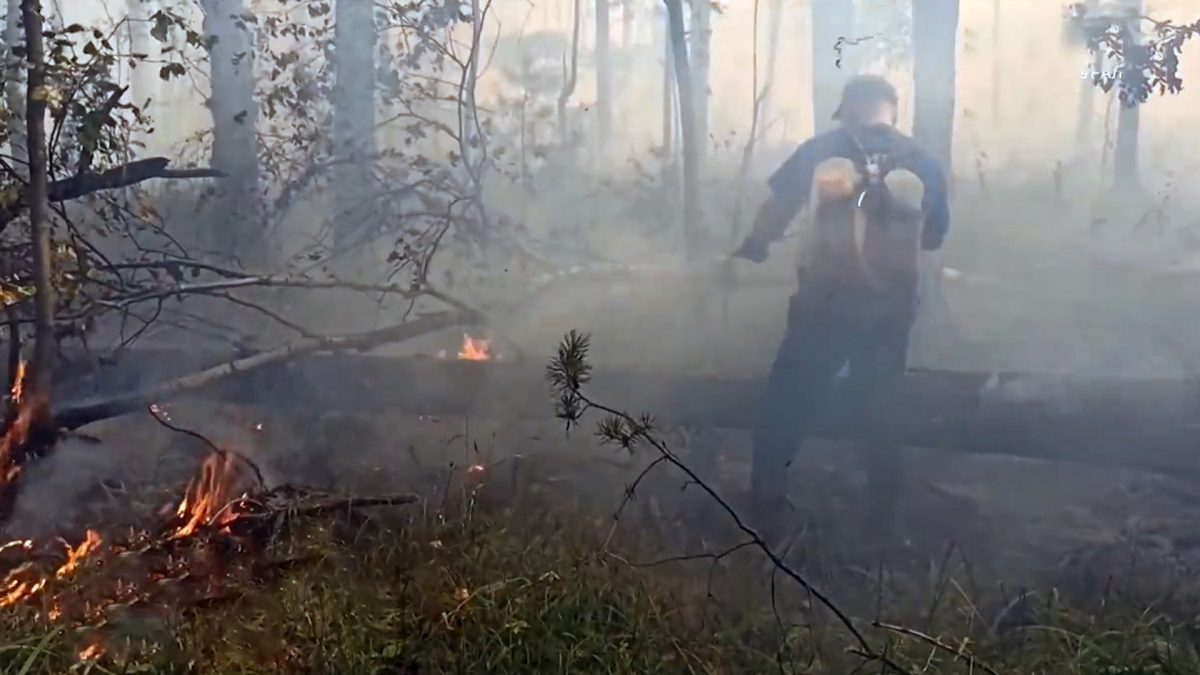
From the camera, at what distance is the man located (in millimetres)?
2906

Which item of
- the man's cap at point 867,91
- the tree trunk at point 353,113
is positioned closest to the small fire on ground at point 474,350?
the tree trunk at point 353,113

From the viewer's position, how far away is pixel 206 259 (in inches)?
139

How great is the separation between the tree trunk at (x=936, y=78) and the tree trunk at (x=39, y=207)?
2623mm

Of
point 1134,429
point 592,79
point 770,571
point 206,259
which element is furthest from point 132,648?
point 1134,429

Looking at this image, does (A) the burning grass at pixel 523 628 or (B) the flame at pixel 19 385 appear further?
(B) the flame at pixel 19 385

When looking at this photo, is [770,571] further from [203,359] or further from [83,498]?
[83,498]

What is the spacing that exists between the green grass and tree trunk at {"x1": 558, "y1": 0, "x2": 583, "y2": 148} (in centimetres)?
125

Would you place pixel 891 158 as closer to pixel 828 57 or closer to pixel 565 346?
pixel 828 57

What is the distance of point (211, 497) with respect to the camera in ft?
10.9

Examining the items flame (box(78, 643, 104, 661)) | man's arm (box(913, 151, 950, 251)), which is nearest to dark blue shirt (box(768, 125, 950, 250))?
man's arm (box(913, 151, 950, 251))

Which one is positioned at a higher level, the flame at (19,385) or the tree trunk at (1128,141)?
the tree trunk at (1128,141)

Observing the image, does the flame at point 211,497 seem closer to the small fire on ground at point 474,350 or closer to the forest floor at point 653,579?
the forest floor at point 653,579

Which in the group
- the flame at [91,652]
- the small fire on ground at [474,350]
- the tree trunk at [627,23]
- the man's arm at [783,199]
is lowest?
the flame at [91,652]

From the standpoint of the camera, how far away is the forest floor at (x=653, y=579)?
2648 millimetres
